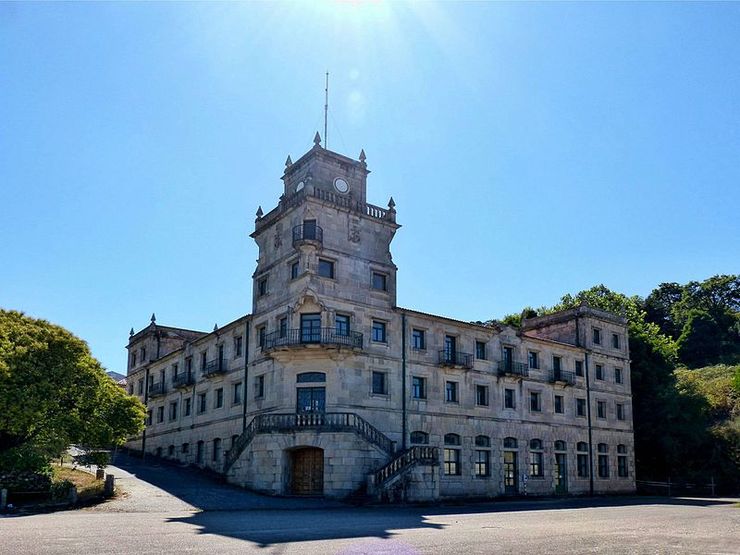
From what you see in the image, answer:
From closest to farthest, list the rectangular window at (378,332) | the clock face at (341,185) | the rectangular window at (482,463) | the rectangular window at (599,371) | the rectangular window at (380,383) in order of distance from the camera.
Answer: the rectangular window at (380,383) → the rectangular window at (378,332) → the clock face at (341,185) → the rectangular window at (482,463) → the rectangular window at (599,371)

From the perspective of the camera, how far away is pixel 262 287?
1678 inches

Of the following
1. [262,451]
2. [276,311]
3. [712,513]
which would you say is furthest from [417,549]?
[276,311]

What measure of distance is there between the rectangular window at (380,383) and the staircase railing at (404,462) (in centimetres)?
476

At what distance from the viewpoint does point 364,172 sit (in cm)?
4341

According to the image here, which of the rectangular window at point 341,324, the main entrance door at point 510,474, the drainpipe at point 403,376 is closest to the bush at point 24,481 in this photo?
the rectangular window at point 341,324

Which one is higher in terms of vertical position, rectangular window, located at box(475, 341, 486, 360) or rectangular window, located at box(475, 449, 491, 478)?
rectangular window, located at box(475, 341, 486, 360)

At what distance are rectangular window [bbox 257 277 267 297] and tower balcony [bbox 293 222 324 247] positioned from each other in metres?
4.37

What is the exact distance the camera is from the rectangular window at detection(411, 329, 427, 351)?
42094mm

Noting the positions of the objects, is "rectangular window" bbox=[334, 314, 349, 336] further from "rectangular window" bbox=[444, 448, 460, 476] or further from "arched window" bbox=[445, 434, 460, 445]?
"rectangular window" bbox=[444, 448, 460, 476]

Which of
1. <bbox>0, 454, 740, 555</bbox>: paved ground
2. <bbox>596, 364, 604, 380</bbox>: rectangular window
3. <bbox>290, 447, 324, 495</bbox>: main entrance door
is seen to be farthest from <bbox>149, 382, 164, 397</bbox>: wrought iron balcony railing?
<bbox>596, 364, 604, 380</bbox>: rectangular window

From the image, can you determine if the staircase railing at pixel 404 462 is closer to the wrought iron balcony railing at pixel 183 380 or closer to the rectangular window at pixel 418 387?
the rectangular window at pixel 418 387

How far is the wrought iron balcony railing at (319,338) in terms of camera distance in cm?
3722

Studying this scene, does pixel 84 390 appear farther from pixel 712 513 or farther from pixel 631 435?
pixel 631 435

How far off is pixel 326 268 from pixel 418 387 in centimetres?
896
